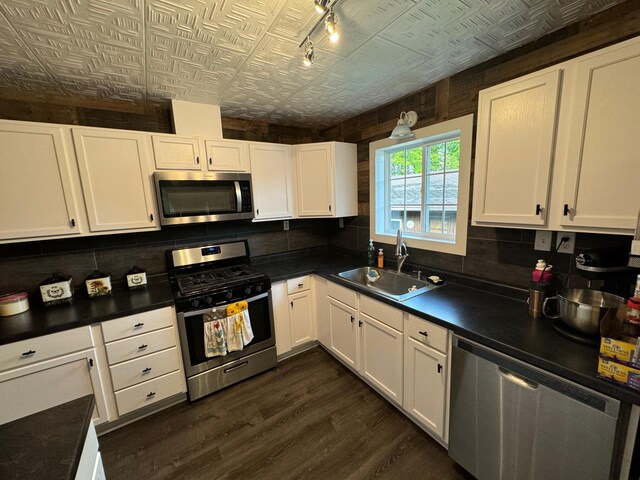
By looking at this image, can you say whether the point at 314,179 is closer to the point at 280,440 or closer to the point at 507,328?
the point at 507,328

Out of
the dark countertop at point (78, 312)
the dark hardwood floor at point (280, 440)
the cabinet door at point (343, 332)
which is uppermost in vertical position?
the dark countertop at point (78, 312)

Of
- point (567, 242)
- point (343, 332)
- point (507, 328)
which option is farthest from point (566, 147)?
point (343, 332)

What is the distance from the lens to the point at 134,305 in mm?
1813

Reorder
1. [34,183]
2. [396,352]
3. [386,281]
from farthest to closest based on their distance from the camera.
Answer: [386,281] → [396,352] → [34,183]

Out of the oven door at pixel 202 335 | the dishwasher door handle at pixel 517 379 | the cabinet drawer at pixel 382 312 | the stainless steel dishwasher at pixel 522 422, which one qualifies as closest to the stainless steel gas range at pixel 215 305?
the oven door at pixel 202 335

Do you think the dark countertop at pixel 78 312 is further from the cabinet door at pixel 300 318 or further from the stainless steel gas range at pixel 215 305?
the cabinet door at pixel 300 318

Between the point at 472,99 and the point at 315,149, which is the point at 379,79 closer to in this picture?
the point at 472,99

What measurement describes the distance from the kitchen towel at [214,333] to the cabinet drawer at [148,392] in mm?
290

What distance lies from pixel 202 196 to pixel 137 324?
42.7 inches

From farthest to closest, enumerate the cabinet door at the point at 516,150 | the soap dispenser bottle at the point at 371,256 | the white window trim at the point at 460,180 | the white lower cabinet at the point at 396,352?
the soap dispenser bottle at the point at 371,256, the white window trim at the point at 460,180, the white lower cabinet at the point at 396,352, the cabinet door at the point at 516,150

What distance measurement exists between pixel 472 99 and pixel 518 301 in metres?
1.40

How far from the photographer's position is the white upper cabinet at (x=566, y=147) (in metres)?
1.05

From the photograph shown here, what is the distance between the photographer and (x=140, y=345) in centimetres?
182

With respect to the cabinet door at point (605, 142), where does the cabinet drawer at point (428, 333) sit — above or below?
below
